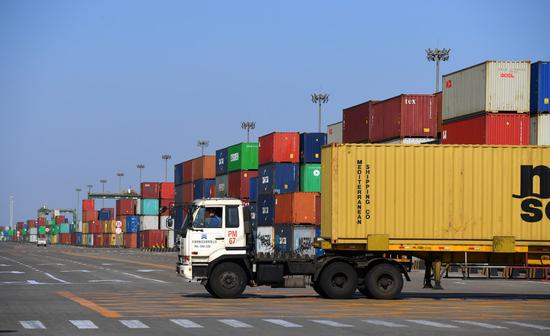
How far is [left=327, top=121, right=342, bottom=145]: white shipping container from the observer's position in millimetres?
90312

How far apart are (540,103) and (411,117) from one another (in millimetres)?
11292

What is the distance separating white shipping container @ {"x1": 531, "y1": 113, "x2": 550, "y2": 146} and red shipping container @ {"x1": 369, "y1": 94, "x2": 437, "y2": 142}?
1102 cm

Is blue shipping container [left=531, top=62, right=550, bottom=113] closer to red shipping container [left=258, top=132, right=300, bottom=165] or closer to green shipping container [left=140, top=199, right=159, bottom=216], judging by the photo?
red shipping container [left=258, top=132, right=300, bottom=165]

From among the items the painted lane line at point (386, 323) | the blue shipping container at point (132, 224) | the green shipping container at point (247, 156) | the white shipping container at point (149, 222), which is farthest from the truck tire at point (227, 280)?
the blue shipping container at point (132, 224)

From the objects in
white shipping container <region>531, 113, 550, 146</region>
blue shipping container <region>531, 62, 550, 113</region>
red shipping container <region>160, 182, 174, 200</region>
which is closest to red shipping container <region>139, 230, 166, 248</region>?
red shipping container <region>160, 182, 174, 200</region>

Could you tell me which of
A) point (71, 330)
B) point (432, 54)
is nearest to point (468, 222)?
point (71, 330)

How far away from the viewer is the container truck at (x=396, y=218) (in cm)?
3297

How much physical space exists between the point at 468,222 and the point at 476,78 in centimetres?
2670

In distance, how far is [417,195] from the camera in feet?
109

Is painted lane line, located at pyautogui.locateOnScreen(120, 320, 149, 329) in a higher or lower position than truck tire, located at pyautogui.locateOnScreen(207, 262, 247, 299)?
lower

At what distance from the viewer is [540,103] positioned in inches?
2215

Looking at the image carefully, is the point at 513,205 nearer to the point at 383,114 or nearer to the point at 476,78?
the point at 476,78

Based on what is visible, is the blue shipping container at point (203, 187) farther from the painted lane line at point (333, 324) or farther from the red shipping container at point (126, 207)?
the painted lane line at point (333, 324)

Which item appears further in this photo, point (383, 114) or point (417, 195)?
point (383, 114)
